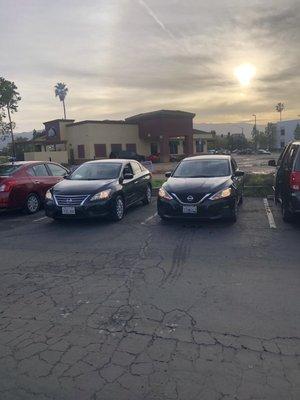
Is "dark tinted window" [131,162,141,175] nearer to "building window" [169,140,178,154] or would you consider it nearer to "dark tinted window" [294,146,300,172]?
"dark tinted window" [294,146,300,172]

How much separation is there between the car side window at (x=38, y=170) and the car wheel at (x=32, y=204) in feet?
2.23

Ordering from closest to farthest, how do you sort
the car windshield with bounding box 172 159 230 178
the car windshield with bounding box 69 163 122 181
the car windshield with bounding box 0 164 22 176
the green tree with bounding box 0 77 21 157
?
the car windshield with bounding box 172 159 230 178 < the car windshield with bounding box 69 163 122 181 < the car windshield with bounding box 0 164 22 176 < the green tree with bounding box 0 77 21 157

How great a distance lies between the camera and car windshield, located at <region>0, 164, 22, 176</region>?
11176 mm

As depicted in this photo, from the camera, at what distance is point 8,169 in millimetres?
11414

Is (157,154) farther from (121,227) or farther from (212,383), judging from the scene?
(212,383)

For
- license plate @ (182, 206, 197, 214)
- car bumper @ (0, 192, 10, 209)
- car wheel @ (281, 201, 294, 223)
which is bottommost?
car wheel @ (281, 201, 294, 223)

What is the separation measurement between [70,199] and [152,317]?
17.9ft

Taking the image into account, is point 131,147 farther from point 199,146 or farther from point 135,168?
point 135,168

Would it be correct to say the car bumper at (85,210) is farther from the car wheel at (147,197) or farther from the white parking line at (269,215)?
the white parking line at (269,215)

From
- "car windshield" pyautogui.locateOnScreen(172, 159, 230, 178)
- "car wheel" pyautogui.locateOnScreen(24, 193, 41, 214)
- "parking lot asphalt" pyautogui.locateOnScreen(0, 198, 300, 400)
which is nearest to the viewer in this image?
"parking lot asphalt" pyautogui.locateOnScreen(0, 198, 300, 400)

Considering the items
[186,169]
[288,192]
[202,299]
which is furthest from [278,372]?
[186,169]

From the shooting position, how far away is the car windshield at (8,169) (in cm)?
1118

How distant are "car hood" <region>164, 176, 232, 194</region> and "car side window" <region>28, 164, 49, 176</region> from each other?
4547 mm

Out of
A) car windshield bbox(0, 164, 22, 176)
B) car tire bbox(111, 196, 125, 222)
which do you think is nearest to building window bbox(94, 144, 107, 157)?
car windshield bbox(0, 164, 22, 176)
